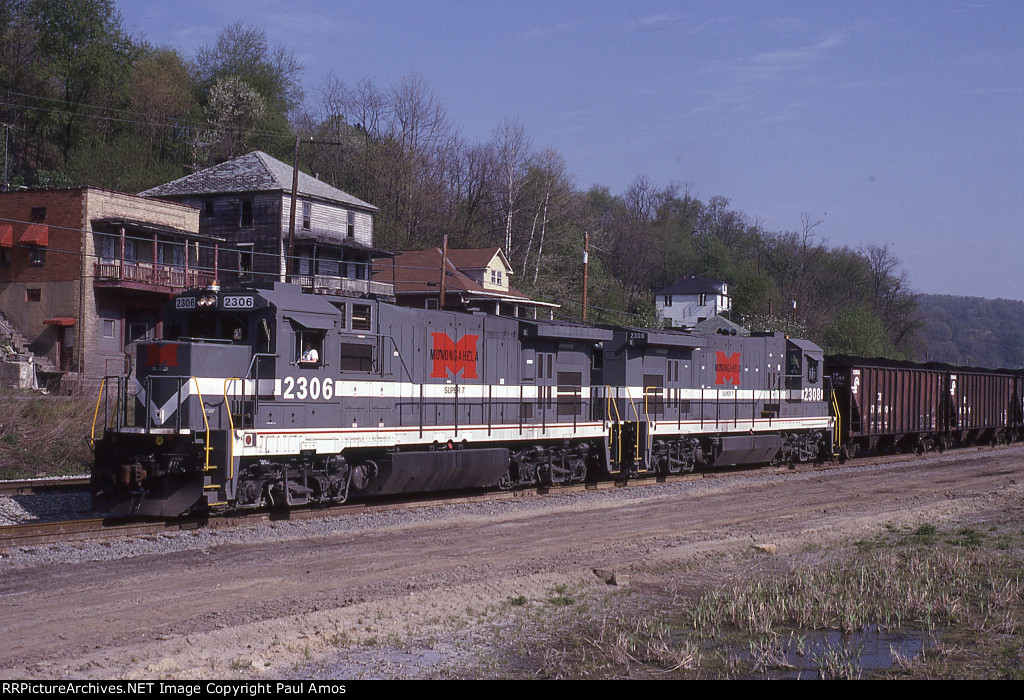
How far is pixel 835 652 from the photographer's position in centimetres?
777

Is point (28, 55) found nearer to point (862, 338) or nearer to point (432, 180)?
point (432, 180)

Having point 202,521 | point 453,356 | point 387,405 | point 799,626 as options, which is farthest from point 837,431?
point 202,521

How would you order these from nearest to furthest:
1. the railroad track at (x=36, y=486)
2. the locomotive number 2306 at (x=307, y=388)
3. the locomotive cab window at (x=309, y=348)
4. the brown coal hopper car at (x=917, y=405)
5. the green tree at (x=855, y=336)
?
1. the locomotive number 2306 at (x=307, y=388)
2. the locomotive cab window at (x=309, y=348)
3. the railroad track at (x=36, y=486)
4. the brown coal hopper car at (x=917, y=405)
5. the green tree at (x=855, y=336)

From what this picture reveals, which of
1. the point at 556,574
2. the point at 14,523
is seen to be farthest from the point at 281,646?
the point at 14,523

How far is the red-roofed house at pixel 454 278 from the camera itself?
5353 centimetres

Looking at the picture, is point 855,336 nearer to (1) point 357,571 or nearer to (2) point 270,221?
(2) point 270,221

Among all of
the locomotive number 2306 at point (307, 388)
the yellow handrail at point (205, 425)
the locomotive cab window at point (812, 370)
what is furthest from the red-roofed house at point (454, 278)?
the yellow handrail at point (205, 425)

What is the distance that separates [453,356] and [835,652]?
34.5 feet

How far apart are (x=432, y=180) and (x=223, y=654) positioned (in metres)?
65.0

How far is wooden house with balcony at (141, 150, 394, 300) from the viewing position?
48.0 meters

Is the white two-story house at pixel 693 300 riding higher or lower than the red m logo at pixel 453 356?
higher

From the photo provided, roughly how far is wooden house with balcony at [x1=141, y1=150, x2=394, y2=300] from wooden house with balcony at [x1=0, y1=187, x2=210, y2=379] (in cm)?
738

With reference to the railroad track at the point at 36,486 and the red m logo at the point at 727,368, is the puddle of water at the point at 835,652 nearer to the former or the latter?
the railroad track at the point at 36,486

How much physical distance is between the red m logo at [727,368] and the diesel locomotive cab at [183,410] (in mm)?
13550
